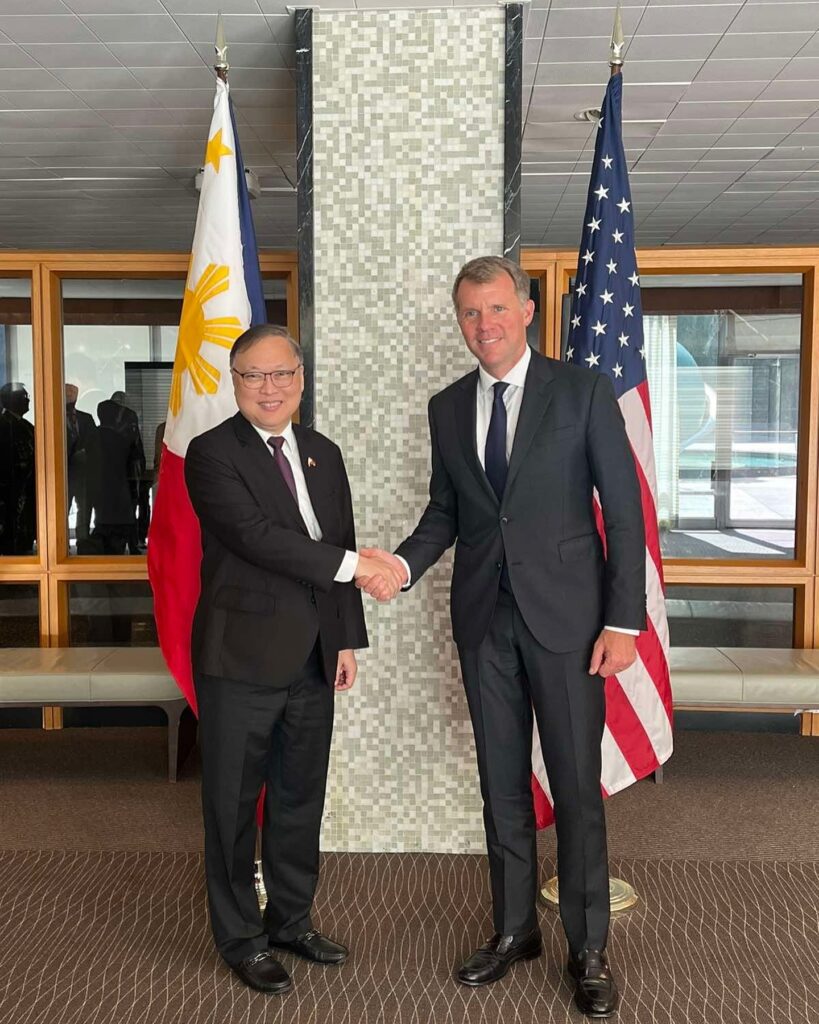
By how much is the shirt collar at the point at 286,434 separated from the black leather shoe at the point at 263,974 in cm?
132

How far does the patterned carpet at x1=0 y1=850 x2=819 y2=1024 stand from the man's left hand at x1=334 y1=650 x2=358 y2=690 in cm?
Result: 75

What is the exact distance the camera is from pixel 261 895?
115 inches

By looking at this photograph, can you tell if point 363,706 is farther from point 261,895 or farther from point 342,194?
point 342,194

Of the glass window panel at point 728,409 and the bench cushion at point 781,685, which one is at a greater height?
the glass window panel at point 728,409

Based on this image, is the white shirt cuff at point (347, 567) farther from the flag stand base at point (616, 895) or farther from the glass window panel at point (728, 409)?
the glass window panel at point (728, 409)

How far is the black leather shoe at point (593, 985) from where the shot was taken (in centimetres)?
234

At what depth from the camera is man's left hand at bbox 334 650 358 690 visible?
2641 mm

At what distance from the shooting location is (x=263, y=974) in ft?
8.00

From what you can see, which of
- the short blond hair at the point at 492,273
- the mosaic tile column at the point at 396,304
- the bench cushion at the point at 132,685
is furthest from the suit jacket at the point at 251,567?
the bench cushion at the point at 132,685

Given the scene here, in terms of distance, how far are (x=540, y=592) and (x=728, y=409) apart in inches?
129

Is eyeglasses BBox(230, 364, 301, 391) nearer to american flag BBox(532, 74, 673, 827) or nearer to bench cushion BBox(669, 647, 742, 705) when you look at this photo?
american flag BBox(532, 74, 673, 827)

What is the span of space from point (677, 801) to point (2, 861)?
8.39ft

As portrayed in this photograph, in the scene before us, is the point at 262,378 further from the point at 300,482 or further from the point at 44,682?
the point at 44,682

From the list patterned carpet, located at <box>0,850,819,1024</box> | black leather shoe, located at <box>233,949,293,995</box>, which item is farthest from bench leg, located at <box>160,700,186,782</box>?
black leather shoe, located at <box>233,949,293,995</box>
